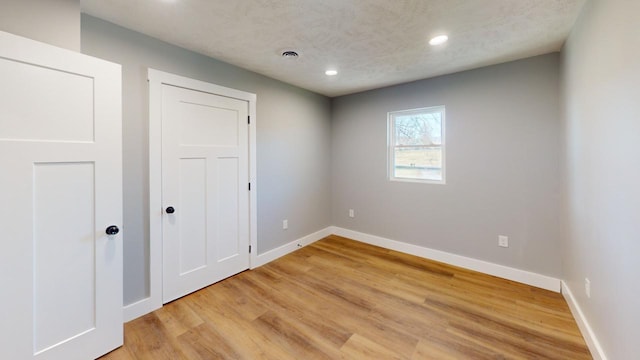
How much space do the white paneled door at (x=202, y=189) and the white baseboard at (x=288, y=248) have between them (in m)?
0.20

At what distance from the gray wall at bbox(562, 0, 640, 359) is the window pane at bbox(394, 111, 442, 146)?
4.41ft

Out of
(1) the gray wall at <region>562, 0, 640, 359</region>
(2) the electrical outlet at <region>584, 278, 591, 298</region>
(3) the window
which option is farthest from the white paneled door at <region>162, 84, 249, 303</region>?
(2) the electrical outlet at <region>584, 278, 591, 298</region>

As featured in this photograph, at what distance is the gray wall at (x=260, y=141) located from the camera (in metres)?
2.09

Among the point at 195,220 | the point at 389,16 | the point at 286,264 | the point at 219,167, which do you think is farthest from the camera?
the point at 286,264

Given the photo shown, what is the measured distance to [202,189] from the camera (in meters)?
2.62

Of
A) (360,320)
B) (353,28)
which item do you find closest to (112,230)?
(360,320)

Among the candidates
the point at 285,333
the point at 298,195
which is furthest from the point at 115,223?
the point at 298,195

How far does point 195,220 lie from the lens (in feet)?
8.45

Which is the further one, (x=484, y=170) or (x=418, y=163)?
(x=418, y=163)

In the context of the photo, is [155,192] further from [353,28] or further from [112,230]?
[353,28]

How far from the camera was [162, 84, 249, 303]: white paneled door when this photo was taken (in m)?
2.37

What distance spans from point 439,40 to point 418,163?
170 cm

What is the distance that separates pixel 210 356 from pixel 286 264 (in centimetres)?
156

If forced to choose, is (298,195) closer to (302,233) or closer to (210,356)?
(302,233)
